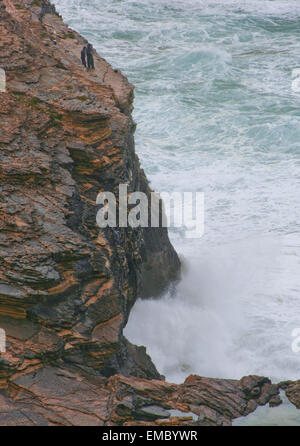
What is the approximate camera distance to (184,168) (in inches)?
766

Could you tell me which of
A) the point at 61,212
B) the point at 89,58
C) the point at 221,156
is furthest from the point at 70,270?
the point at 221,156

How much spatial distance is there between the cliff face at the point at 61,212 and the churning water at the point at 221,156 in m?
2.34

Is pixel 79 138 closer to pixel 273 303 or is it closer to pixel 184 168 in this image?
pixel 273 303

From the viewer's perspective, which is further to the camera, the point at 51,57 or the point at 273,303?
the point at 273,303

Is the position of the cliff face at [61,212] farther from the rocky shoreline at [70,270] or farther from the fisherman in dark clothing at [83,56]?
the fisherman in dark clothing at [83,56]

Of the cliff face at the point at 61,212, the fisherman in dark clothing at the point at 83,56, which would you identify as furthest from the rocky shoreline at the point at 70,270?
the fisherman in dark clothing at the point at 83,56

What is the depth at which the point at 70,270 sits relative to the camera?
718 cm

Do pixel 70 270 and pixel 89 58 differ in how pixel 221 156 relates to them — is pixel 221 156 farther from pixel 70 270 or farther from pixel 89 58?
pixel 70 270

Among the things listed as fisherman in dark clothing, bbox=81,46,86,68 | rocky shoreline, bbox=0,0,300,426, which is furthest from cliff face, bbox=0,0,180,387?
fisherman in dark clothing, bbox=81,46,86,68

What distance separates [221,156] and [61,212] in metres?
13.2

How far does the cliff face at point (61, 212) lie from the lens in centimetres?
680

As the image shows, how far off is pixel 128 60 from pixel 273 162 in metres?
11.0
